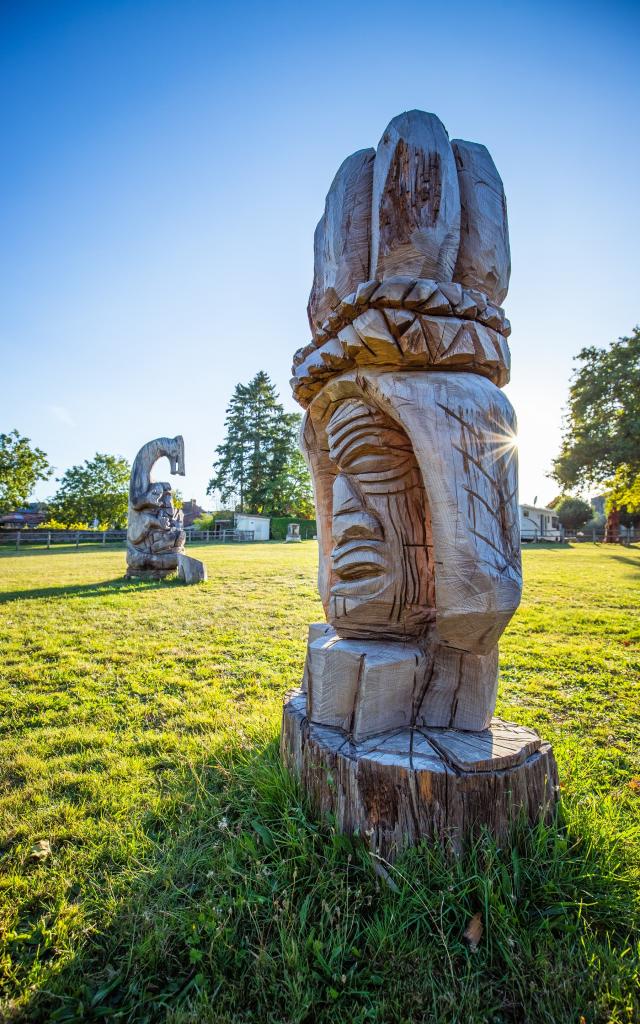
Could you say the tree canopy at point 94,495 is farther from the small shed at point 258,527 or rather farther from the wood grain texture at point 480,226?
the wood grain texture at point 480,226

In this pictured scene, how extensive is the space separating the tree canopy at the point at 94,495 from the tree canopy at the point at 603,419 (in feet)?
102

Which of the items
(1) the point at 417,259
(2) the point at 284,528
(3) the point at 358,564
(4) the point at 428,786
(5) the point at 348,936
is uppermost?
(1) the point at 417,259

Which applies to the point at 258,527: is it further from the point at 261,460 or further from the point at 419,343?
the point at 419,343

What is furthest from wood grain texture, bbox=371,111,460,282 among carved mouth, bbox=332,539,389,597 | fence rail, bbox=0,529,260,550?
→ fence rail, bbox=0,529,260,550

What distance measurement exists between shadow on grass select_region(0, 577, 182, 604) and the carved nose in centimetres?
755

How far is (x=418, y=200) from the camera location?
5.55 ft

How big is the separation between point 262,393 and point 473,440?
42374 millimetres

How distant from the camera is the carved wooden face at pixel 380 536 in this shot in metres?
1.85

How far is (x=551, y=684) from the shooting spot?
3803 mm

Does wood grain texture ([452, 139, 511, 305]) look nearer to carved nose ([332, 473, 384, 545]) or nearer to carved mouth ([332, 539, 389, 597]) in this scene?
carved nose ([332, 473, 384, 545])

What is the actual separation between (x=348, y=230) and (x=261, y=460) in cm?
3888

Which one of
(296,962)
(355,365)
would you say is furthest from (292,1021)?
(355,365)

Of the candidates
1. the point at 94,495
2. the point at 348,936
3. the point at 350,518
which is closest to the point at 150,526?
the point at 350,518

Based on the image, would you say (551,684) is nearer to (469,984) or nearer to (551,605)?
(469,984)
